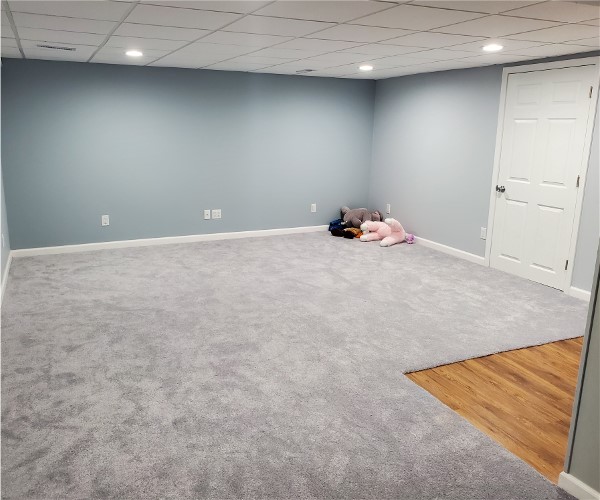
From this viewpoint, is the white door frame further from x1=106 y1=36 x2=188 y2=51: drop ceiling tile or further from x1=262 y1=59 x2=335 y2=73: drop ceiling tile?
x1=106 y1=36 x2=188 y2=51: drop ceiling tile

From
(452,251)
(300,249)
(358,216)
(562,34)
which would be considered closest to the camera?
(562,34)

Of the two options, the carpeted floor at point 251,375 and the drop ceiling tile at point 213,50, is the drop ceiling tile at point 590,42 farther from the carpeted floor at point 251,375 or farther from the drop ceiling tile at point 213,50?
the drop ceiling tile at point 213,50

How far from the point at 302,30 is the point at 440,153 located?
3196mm

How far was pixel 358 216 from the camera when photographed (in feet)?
22.7

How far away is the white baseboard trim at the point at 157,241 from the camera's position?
18.2 feet

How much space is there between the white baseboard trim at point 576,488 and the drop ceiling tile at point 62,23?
11.3 feet

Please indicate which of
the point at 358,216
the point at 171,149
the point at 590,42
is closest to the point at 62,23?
the point at 171,149

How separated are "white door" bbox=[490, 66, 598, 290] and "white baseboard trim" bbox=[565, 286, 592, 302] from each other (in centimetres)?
10

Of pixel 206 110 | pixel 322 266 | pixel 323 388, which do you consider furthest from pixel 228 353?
pixel 206 110

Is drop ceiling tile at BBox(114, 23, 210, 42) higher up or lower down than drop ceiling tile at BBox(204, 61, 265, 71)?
lower down

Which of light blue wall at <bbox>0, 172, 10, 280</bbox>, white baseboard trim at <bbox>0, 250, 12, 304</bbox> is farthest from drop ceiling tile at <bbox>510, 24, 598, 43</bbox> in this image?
light blue wall at <bbox>0, 172, 10, 280</bbox>

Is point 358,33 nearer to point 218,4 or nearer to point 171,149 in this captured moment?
point 218,4

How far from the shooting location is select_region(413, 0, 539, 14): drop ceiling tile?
257 centimetres

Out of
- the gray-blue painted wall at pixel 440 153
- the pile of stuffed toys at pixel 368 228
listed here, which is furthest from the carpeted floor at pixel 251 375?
the pile of stuffed toys at pixel 368 228
